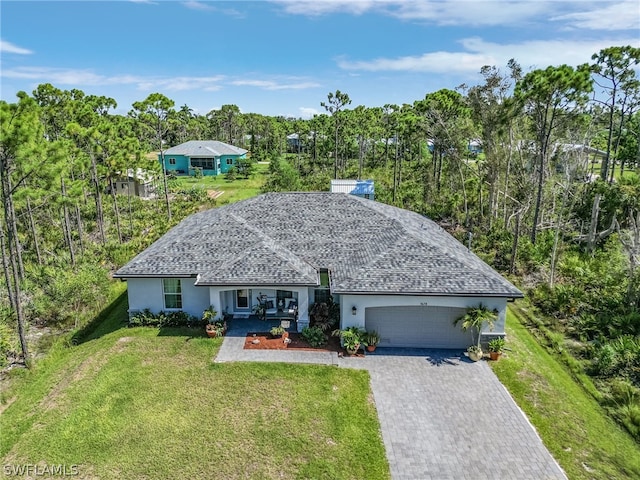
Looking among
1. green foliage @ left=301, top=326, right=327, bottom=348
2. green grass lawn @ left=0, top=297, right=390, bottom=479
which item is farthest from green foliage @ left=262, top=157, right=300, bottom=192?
green grass lawn @ left=0, top=297, right=390, bottom=479

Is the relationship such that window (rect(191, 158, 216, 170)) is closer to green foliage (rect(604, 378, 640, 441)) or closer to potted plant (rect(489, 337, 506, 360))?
potted plant (rect(489, 337, 506, 360))

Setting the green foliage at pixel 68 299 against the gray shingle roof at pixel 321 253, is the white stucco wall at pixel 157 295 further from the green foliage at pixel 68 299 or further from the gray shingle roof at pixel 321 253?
the green foliage at pixel 68 299

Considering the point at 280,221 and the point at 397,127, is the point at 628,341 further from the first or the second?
the point at 397,127

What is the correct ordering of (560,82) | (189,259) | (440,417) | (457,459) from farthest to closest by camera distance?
A: (560,82) → (189,259) → (440,417) → (457,459)

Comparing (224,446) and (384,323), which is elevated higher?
(384,323)

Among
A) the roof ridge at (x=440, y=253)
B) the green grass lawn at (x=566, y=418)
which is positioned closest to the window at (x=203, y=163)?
the roof ridge at (x=440, y=253)

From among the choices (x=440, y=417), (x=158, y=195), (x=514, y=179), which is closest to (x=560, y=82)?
(x=514, y=179)
